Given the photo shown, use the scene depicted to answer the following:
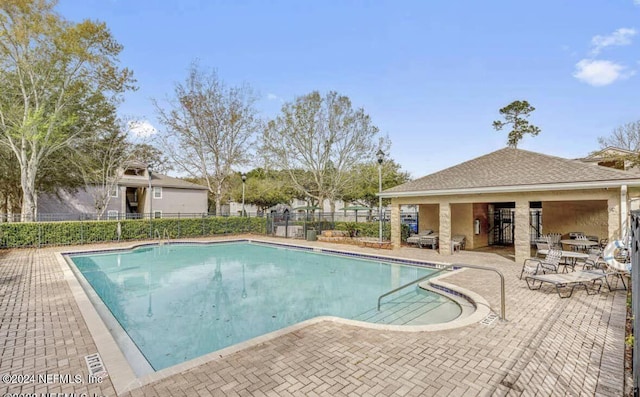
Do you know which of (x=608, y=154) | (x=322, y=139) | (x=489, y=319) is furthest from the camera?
(x=322, y=139)

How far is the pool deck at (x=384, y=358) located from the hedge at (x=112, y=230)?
11898 mm

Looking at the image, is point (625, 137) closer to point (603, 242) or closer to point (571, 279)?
point (603, 242)

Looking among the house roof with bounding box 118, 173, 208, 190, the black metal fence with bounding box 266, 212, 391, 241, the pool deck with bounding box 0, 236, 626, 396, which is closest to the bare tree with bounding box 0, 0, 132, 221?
the house roof with bounding box 118, 173, 208, 190

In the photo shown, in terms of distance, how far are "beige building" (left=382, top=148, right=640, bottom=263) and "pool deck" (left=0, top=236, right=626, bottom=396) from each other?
490 cm

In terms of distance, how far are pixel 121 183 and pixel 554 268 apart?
28.4 metres

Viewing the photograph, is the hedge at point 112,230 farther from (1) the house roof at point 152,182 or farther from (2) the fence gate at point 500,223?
(2) the fence gate at point 500,223

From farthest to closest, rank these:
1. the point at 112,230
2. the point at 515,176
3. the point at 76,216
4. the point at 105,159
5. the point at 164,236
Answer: the point at 76,216 < the point at 105,159 < the point at 164,236 < the point at 112,230 < the point at 515,176

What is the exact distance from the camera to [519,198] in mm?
11180

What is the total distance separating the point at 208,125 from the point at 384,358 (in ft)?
75.0

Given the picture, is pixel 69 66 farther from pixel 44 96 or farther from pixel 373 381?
pixel 373 381

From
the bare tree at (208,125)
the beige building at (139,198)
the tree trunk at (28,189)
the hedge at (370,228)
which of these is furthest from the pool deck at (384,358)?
the beige building at (139,198)

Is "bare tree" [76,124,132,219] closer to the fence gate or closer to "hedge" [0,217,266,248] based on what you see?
"hedge" [0,217,266,248]

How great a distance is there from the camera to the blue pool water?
6012 millimetres

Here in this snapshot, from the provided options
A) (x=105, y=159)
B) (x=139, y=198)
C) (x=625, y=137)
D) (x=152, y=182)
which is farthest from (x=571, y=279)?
(x=139, y=198)
